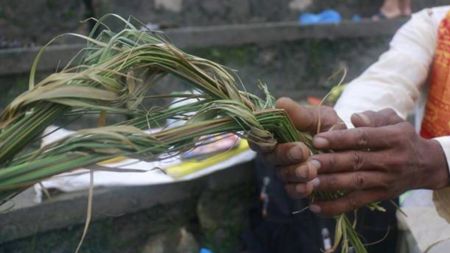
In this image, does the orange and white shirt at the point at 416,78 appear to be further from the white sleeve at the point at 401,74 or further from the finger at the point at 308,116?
the finger at the point at 308,116

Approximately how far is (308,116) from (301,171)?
0.13 m

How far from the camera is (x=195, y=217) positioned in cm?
219

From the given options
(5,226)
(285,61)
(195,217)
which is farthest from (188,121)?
(285,61)

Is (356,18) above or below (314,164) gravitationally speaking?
below

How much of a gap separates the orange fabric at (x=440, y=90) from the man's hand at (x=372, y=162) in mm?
468

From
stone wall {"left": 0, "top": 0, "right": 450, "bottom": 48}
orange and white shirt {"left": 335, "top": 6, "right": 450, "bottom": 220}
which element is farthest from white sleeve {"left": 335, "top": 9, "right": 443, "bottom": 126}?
stone wall {"left": 0, "top": 0, "right": 450, "bottom": 48}

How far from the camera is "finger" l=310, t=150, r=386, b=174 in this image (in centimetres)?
108

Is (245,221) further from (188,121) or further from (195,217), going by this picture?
(188,121)

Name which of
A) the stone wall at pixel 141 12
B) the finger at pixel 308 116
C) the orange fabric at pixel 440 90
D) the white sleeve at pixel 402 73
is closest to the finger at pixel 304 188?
the finger at pixel 308 116

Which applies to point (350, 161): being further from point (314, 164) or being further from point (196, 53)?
point (196, 53)

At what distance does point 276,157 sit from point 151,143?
1.07 feet

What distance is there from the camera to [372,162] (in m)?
1.12

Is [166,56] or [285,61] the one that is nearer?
[166,56]

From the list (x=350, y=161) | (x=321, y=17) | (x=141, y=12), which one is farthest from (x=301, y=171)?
→ (x=321, y=17)
